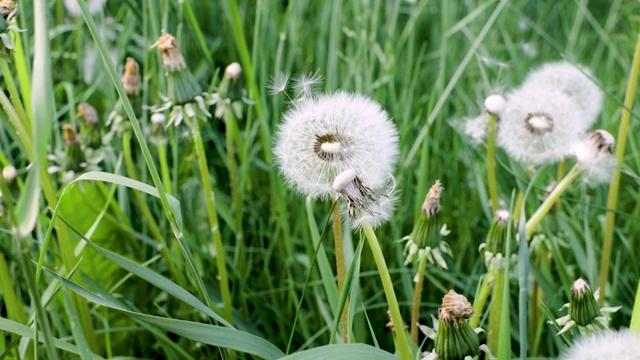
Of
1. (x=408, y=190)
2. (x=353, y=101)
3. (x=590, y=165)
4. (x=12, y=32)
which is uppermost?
(x=12, y=32)

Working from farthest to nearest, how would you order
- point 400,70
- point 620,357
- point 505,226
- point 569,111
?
1. point 400,70
2. point 569,111
3. point 505,226
4. point 620,357

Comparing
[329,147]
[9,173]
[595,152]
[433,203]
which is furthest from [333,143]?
[9,173]

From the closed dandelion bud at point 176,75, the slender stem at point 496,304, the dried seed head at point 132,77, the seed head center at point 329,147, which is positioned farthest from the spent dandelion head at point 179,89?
the slender stem at point 496,304

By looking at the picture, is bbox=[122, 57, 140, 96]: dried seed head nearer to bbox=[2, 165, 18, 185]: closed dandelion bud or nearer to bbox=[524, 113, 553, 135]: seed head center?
bbox=[2, 165, 18, 185]: closed dandelion bud

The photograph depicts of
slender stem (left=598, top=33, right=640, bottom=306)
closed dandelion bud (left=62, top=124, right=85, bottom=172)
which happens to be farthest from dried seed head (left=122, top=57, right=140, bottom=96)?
slender stem (left=598, top=33, right=640, bottom=306)

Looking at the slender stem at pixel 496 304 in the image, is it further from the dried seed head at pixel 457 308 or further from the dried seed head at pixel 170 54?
the dried seed head at pixel 170 54

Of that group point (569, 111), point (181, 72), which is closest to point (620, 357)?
point (569, 111)

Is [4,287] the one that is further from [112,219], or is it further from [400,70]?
[400,70]
